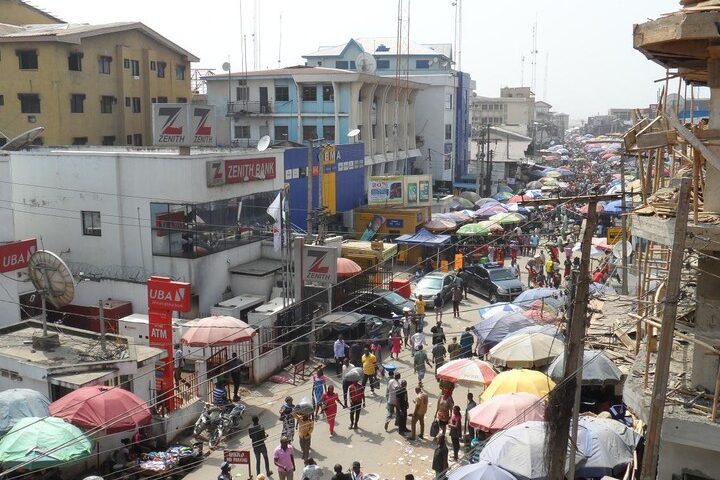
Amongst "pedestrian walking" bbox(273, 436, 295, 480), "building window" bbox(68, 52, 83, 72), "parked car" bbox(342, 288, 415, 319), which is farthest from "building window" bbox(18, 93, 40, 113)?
"pedestrian walking" bbox(273, 436, 295, 480)

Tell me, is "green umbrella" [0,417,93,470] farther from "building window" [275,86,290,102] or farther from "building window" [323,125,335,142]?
"building window" [275,86,290,102]

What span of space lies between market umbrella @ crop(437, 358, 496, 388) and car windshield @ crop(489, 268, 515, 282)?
12042 millimetres

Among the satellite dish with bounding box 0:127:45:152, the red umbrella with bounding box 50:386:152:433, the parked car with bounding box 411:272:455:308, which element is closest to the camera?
the red umbrella with bounding box 50:386:152:433

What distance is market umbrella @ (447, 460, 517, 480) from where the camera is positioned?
34.2ft

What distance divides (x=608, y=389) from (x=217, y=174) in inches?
Answer: 550

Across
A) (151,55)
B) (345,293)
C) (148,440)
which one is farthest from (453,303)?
(151,55)

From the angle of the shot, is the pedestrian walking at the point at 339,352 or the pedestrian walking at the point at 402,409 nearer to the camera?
the pedestrian walking at the point at 402,409

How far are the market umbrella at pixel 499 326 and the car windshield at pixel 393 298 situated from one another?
188 inches

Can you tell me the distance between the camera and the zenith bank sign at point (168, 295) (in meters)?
16.5

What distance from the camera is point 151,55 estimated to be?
132 feet

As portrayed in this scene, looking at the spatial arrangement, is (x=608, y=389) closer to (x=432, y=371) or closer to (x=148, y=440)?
(x=432, y=371)

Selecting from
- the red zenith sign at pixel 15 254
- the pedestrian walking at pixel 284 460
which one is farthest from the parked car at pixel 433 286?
the pedestrian walking at pixel 284 460

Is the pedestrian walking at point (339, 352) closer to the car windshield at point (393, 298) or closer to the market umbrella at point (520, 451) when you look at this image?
the car windshield at point (393, 298)

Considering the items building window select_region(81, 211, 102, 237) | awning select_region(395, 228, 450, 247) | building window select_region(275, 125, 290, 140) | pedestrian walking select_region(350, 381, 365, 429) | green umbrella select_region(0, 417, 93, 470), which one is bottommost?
pedestrian walking select_region(350, 381, 365, 429)
